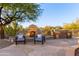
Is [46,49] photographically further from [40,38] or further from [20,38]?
[20,38]

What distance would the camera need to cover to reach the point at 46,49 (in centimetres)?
326

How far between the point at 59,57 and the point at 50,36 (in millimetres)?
242

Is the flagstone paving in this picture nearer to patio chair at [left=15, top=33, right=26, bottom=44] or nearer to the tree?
patio chair at [left=15, top=33, right=26, bottom=44]

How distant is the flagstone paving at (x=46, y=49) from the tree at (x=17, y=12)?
0.62 feet

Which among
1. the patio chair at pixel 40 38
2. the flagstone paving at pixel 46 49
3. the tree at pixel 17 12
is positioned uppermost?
the tree at pixel 17 12

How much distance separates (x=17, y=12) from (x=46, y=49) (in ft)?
1.66

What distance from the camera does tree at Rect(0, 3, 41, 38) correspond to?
328 centimetres

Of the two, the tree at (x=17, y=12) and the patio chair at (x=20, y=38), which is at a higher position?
the tree at (x=17, y=12)

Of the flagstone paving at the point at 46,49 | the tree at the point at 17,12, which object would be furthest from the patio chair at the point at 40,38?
the tree at the point at 17,12

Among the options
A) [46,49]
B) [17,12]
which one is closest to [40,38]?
[46,49]

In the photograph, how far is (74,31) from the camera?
10.7ft

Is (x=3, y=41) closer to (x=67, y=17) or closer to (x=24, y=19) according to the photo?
(x=24, y=19)

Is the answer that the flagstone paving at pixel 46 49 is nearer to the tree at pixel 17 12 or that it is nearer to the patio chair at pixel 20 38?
the patio chair at pixel 20 38

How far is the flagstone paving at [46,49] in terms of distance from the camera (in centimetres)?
325
